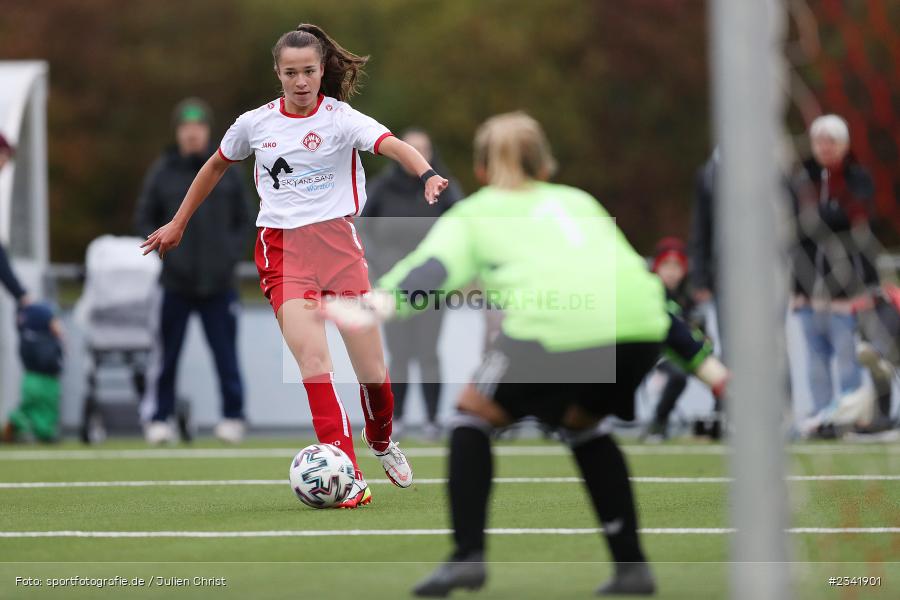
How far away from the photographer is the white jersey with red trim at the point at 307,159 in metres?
7.71

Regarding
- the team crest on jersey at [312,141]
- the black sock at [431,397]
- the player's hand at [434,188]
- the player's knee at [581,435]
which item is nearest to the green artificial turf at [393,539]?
the player's knee at [581,435]

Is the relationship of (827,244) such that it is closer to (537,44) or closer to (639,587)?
(639,587)

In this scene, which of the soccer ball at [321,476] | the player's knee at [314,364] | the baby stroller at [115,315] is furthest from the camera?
the baby stroller at [115,315]

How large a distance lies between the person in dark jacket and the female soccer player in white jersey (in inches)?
192

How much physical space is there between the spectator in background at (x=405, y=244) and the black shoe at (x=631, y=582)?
739 centimetres

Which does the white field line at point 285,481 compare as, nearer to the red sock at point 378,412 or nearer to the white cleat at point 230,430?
the red sock at point 378,412

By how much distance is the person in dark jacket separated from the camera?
12.7 metres

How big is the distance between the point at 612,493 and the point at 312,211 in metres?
2.96

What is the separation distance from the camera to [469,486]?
5.11 m

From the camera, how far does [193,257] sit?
12711 mm

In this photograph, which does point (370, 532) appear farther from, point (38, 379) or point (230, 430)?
point (38, 379)

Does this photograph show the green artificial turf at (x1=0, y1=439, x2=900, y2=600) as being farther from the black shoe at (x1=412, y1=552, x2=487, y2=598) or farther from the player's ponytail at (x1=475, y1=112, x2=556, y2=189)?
the player's ponytail at (x1=475, y1=112, x2=556, y2=189)

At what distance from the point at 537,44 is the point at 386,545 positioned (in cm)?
4330

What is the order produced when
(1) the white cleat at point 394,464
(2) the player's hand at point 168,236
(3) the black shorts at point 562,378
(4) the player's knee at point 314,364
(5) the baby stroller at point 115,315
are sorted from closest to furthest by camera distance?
Answer: (3) the black shorts at point 562,378 → (4) the player's knee at point 314,364 → (2) the player's hand at point 168,236 → (1) the white cleat at point 394,464 → (5) the baby stroller at point 115,315
